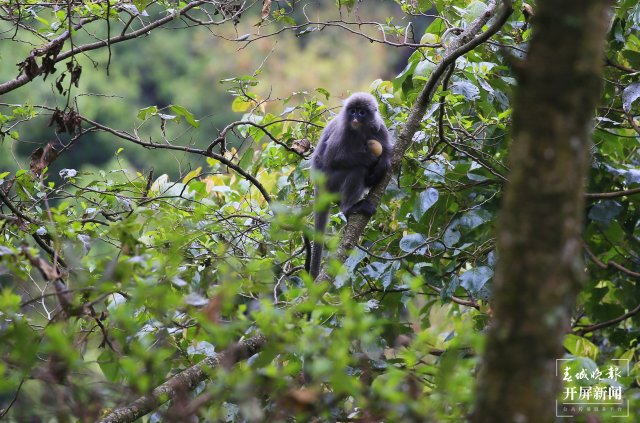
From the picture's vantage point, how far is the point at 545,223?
145 cm

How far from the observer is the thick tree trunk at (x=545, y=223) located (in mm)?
1443

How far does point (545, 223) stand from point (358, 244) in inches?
106

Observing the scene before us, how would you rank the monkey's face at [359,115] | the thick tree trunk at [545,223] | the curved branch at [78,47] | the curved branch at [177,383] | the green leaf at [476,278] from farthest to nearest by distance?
1. the monkey's face at [359,115]
2. the curved branch at [78,47]
3. the green leaf at [476,278]
4. the curved branch at [177,383]
5. the thick tree trunk at [545,223]

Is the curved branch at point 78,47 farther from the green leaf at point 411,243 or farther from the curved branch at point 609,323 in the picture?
the curved branch at point 609,323

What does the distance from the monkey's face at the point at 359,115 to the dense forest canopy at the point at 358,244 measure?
248 mm

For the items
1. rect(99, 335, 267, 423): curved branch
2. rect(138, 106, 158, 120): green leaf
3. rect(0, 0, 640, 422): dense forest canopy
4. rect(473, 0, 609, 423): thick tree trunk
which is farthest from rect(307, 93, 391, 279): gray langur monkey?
rect(473, 0, 609, 423): thick tree trunk

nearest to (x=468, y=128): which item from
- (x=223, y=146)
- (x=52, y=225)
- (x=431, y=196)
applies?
(x=431, y=196)

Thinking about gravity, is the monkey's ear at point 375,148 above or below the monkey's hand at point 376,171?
above

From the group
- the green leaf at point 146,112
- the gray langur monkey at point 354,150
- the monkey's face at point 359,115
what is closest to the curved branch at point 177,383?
the green leaf at point 146,112

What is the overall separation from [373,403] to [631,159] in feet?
13.5

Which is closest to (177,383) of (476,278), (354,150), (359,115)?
(476,278)

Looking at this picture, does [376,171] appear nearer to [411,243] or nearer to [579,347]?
[411,243]

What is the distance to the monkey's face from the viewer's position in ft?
18.6

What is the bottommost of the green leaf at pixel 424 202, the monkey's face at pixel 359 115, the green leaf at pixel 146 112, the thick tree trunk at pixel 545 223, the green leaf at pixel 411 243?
the thick tree trunk at pixel 545 223
